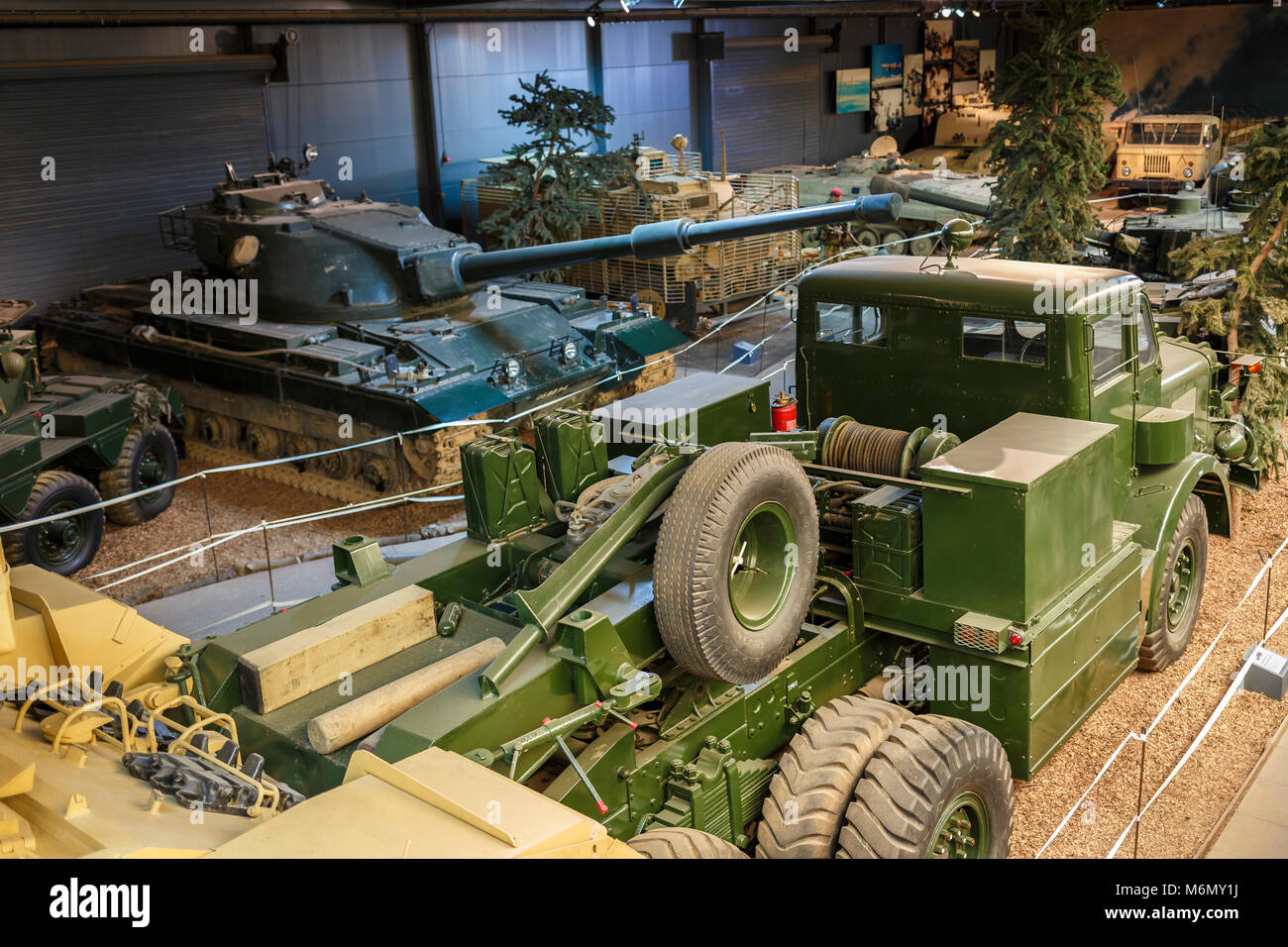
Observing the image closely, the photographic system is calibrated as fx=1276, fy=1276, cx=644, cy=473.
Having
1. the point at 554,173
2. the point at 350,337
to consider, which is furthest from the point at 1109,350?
the point at 554,173

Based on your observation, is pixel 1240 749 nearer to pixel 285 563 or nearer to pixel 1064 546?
pixel 1064 546

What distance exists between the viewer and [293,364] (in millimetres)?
12797

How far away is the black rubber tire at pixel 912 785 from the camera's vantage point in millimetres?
5473

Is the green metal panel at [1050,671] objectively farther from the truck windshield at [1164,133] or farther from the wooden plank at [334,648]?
the truck windshield at [1164,133]

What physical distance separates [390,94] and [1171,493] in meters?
16.0

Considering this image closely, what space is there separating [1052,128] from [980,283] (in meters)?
8.89

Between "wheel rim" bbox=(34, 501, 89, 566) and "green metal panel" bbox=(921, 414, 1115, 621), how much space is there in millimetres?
8204

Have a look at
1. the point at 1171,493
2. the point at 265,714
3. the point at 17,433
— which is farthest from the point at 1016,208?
the point at 265,714

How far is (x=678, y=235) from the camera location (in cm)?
964

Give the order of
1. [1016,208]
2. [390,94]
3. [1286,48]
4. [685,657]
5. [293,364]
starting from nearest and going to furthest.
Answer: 1. [685,657]
2. [293,364]
3. [1016,208]
4. [390,94]
5. [1286,48]

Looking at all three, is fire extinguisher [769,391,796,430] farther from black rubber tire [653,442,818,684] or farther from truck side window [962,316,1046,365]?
black rubber tire [653,442,818,684]

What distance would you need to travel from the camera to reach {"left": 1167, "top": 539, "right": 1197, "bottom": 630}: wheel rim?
855 cm

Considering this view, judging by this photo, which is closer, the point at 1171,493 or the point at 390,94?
the point at 1171,493

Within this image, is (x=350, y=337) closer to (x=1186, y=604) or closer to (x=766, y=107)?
(x=1186, y=604)
